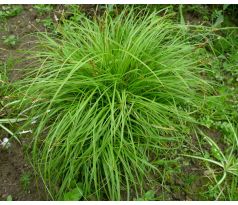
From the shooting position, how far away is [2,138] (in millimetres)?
2361

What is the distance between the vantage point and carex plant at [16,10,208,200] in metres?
1.98

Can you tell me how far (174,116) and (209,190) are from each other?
1.57 feet

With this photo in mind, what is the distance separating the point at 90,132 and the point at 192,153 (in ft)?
2.52

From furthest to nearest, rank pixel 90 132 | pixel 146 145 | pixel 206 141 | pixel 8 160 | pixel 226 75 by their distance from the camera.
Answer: pixel 226 75
pixel 206 141
pixel 8 160
pixel 146 145
pixel 90 132

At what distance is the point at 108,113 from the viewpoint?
6.88 ft

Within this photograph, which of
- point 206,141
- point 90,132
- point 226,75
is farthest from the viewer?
point 226,75

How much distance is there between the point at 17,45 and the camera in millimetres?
2990

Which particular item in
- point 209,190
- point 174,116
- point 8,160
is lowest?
point 209,190

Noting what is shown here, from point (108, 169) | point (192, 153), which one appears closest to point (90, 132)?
point (108, 169)

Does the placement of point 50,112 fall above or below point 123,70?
below

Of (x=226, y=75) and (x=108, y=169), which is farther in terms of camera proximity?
(x=226, y=75)

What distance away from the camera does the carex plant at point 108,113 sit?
6.50 ft
